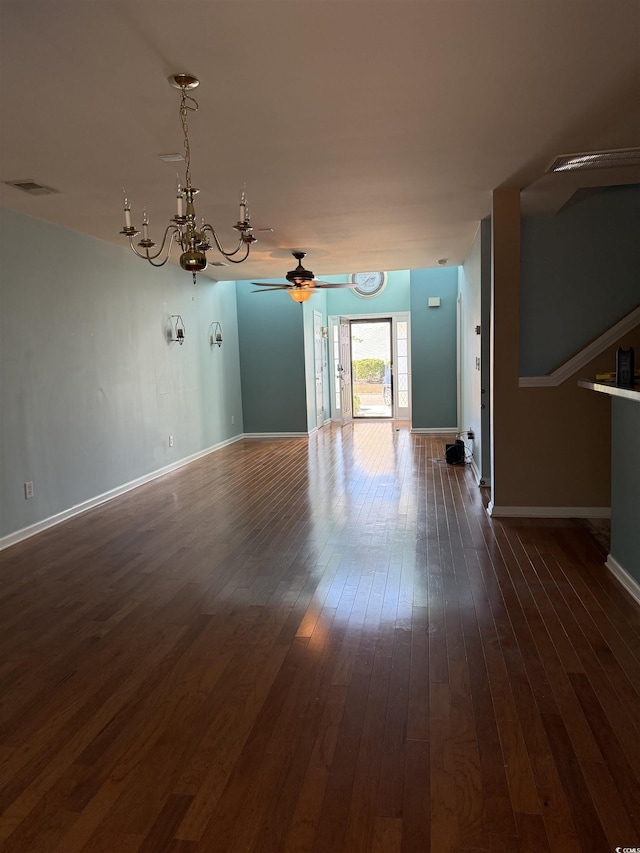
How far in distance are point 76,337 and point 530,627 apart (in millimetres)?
4489

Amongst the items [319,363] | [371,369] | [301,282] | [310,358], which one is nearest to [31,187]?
[301,282]

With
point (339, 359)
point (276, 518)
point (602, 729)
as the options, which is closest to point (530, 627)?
point (602, 729)

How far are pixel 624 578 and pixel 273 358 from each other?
729 centimetres

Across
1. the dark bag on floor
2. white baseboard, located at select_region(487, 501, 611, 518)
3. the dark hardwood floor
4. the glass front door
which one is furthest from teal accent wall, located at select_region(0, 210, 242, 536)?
the glass front door

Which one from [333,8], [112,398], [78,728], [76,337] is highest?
[333,8]

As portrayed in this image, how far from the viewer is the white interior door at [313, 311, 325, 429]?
10594 millimetres

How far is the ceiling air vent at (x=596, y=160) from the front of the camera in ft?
11.9

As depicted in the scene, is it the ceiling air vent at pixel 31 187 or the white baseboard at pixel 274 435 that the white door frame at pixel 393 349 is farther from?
the ceiling air vent at pixel 31 187

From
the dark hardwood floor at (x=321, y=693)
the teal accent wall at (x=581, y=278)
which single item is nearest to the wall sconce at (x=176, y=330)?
the dark hardwood floor at (x=321, y=693)

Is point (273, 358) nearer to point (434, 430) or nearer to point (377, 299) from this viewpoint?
point (377, 299)

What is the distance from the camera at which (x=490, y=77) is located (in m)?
2.60

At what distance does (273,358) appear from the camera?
974 cm

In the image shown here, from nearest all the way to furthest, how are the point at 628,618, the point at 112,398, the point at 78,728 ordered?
the point at 78,728
the point at 628,618
the point at 112,398

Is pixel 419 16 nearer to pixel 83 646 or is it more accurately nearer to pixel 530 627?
pixel 530 627
